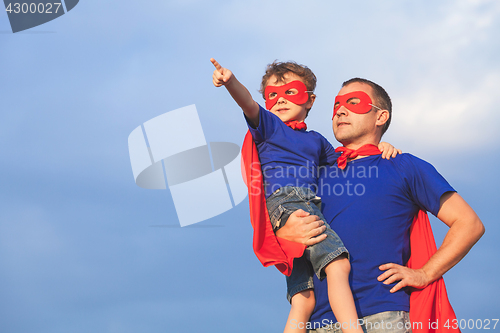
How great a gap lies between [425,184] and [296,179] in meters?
1.14

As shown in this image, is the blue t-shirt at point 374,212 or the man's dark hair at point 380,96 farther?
the man's dark hair at point 380,96

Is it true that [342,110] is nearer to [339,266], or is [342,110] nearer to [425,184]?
[425,184]

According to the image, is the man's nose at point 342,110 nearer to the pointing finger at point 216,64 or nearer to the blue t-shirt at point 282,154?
the blue t-shirt at point 282,154

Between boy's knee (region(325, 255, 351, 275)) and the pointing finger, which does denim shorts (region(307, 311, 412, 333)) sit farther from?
the pointing finger

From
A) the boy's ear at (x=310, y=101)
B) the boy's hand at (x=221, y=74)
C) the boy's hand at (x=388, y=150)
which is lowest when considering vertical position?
the boy's hand at (x=388, y=150)

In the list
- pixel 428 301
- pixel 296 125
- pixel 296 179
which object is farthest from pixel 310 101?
pixel 428 301

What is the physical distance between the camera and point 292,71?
429 centimetres

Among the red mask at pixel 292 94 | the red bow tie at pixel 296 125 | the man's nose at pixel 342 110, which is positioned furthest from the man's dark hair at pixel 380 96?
the red bow tie at pixel 296 125

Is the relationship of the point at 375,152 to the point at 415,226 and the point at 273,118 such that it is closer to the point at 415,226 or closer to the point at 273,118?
the point at 415,226

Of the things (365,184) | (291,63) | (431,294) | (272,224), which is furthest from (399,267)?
(291,63)

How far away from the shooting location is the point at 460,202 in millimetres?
3646

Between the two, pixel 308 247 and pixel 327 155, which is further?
pixel 327 155

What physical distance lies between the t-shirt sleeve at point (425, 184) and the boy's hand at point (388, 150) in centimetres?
15

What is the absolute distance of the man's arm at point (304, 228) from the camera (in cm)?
321
